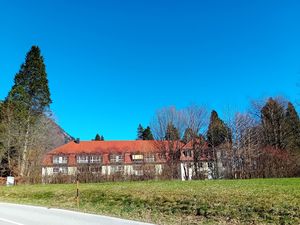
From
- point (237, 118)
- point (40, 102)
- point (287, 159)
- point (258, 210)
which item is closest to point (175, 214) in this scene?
point (258, 210)

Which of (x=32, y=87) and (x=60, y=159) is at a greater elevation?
(x=32, y=87)

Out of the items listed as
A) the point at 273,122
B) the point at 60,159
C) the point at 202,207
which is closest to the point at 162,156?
the point at 273,122

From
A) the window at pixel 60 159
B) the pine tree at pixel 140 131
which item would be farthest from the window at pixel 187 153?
the pine tree at pixel 140 131

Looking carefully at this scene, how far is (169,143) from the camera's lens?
166 feet

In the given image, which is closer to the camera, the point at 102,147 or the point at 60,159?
the point at 60,159

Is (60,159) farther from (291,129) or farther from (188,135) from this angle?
(291,129)

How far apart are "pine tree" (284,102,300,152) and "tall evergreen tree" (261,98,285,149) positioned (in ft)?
2.35

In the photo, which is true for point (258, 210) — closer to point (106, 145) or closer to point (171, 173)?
point (171, 173)

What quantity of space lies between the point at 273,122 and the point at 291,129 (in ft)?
10.8

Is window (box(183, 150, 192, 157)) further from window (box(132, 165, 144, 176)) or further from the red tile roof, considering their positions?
the red tile roof

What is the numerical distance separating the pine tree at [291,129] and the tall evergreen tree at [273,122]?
0.72m

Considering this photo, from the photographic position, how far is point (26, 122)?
4641 centimetres

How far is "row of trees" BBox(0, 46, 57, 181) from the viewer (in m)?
45.4

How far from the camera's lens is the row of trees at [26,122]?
45.4 metres
